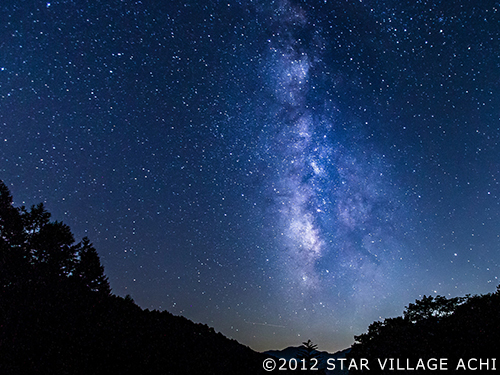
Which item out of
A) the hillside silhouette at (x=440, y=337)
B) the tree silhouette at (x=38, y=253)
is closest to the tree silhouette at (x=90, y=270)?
the tree silhouette at (x=38, y=253)

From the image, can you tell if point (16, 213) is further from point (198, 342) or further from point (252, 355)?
point (252, 355)

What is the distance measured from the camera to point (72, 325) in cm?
1627

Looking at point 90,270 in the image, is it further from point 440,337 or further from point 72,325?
point 440,337

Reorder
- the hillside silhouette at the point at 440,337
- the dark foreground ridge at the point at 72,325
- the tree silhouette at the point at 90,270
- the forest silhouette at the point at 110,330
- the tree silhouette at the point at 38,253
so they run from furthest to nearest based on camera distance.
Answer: the tree silhouette at the point at 90,270
the tree silhouette at the point at 38,253
the dark foreground ridge at the point at 72,325
the forest silhouette at the point at 110,330
the hillside silhouette at the point at 440,337

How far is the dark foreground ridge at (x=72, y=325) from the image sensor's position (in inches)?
561

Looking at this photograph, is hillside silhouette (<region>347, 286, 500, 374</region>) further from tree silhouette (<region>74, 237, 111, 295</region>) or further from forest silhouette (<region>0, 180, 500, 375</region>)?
tree silhouette (<region>74, 237, 111, 295</region>)

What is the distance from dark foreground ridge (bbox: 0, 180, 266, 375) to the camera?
46.8 feet

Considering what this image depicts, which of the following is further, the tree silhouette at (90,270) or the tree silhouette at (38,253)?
the tree silhouette at (90,270)
